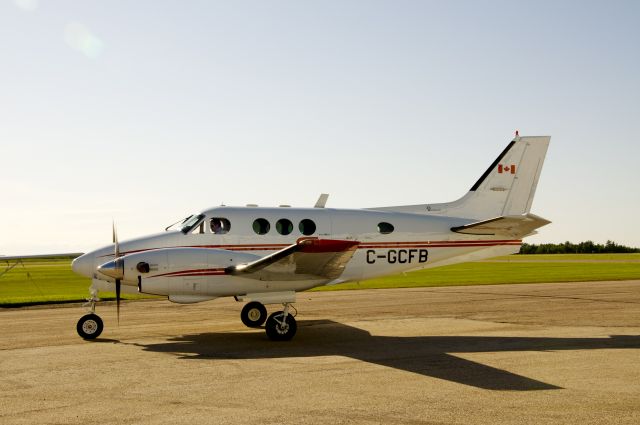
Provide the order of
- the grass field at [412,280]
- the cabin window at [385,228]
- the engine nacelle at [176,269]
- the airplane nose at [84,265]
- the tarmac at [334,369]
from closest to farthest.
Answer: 1. the tarmac at [334,369]
2. the engine nacelle at [176,269]
3. the airplane nose at [84,265]
4. the cabin window at [385,228]
5. the grass field at [412,280]

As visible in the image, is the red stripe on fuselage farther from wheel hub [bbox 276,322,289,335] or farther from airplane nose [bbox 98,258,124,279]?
wheel hub [bbox 276,322,289,335]

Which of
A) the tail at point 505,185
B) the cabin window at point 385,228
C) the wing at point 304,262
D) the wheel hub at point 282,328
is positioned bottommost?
the wheel hub at point 282,328

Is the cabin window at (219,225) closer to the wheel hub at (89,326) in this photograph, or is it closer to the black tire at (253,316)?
the black tire at (253,316)

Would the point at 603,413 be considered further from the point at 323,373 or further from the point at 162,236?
the point at 162,236

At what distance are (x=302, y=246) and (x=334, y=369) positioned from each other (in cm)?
284

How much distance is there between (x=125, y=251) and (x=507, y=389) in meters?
9.59

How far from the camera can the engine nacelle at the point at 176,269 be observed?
14.1m

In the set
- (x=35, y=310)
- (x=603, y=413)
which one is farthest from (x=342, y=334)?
(x=35, y=310)

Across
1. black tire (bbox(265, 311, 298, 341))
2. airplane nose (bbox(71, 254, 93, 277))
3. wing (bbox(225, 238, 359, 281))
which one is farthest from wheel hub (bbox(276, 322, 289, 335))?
airplane nose (bbox(71, 254, 93, 277))

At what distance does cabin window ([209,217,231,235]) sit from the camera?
15703 mm

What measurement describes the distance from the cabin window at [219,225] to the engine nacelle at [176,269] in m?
0.77

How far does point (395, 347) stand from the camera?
523 inches

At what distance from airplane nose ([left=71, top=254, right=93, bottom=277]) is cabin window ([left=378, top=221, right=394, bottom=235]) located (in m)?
7.48

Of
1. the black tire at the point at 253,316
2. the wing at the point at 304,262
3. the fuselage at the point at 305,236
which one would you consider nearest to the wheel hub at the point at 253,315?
the black tire at the point at 253,316
